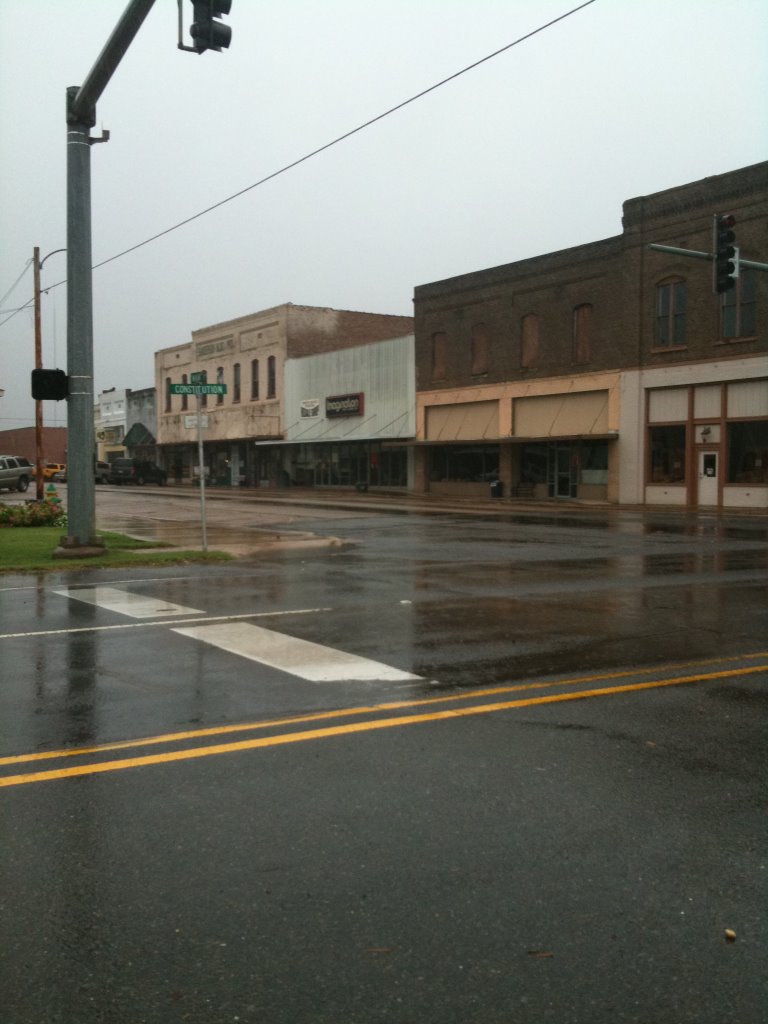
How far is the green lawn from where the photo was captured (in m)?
15.9

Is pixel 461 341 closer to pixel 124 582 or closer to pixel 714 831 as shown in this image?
pixel 124 582

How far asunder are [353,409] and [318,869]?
51121 millimetres

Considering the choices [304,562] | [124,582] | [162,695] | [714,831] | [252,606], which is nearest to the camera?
[714,831]

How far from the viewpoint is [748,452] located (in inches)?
1362

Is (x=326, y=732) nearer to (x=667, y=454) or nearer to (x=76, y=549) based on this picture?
(x=76, y=549)

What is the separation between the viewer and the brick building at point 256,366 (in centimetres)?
6188

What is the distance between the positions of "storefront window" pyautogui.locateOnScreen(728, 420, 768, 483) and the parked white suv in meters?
33.9

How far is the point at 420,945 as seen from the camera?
3.47m

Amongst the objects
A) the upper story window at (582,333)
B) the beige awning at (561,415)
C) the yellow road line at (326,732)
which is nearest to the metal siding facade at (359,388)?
the beige awning at (561,415)

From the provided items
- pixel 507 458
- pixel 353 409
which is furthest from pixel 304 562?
pixel 353 409

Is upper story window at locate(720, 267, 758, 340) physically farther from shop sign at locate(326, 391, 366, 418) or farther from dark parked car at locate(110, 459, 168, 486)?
dark parked car at locate(110, 459, 168, 486)

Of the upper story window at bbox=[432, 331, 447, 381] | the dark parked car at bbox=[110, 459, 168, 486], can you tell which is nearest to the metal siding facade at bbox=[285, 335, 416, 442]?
the upper story window at bbox=[432, 331, 447, 381]

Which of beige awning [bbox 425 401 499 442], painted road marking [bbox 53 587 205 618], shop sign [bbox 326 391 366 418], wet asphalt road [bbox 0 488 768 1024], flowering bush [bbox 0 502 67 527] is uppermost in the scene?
shop sign [bbox 326 391 366 418]

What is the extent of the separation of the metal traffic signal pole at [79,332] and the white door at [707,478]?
2488 cm
